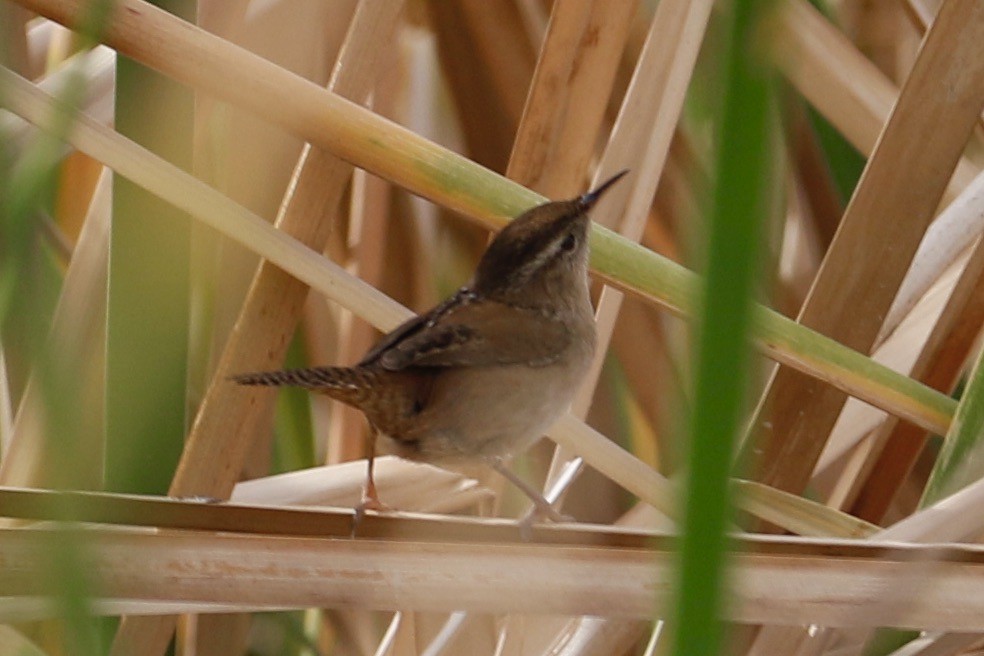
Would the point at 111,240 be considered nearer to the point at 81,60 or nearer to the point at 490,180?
the point at 490,180

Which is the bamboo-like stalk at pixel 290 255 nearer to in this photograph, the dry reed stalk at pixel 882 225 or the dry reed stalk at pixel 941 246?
the dry reed stalk at pixel 882 225

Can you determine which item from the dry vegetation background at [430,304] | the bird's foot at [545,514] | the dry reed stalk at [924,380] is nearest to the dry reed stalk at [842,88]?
the dry vegetation background at [430,304]

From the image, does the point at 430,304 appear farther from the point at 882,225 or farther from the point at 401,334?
the point at 882,225

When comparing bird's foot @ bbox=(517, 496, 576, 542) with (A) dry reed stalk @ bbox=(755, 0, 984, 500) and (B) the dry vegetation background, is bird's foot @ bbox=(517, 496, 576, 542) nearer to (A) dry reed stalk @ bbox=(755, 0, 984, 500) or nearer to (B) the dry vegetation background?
(B) the dry vegetation background

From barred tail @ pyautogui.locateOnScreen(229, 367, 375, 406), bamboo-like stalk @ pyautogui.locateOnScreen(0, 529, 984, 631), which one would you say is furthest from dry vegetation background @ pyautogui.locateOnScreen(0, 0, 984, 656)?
barred tail @ pyautogui.locateOnScreen(229, 367, 375, 406)

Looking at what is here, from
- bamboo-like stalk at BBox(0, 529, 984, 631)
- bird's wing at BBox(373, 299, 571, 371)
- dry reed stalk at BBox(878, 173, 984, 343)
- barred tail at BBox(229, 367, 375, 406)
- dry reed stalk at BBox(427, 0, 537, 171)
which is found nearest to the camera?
bamboo-like stalk at BBox(0, 529, 984, 631)

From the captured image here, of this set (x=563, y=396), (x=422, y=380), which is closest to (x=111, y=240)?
(x=422, y=380)

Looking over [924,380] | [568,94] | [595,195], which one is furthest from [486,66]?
[924,380]
